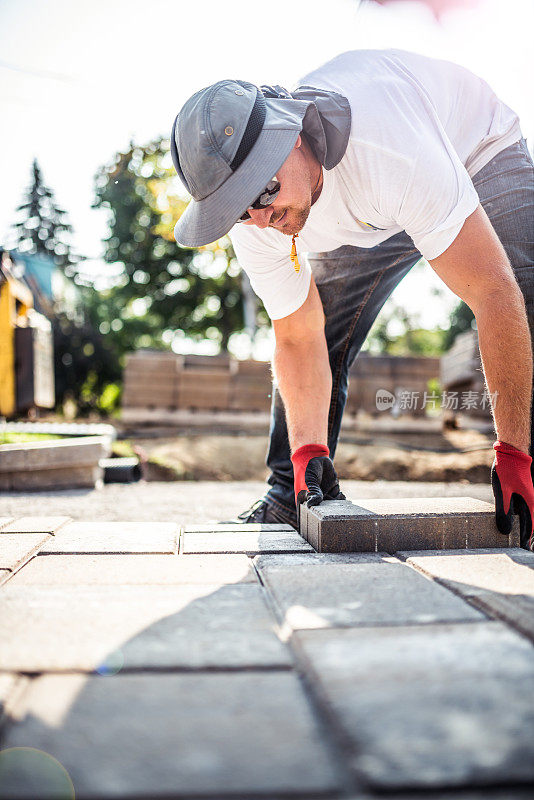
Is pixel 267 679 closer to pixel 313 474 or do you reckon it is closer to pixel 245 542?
pixel 245 542

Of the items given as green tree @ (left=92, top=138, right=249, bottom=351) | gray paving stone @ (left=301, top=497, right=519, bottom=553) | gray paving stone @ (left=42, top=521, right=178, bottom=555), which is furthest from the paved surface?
green tree @ (left=92, top=138, right=249, bottom=351)

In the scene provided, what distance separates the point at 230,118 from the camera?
185 cm

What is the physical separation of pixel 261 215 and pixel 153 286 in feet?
59.0

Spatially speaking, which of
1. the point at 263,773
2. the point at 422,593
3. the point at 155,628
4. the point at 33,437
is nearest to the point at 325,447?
the point at 422,593

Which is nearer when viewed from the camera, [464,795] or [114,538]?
[464,795]

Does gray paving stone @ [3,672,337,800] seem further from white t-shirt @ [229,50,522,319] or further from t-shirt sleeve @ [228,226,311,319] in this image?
t-shirt sleeve @ [228,226,311,319]

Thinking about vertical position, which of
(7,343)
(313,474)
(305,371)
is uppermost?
(7,343)

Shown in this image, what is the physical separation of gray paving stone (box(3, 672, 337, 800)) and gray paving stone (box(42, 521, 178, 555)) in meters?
0.85

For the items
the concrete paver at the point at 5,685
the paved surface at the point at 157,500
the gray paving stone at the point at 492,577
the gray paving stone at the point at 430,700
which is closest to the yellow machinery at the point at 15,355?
the paved surface at the point at 157,500

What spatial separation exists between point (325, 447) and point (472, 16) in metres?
2.85

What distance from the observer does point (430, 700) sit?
0.91 m

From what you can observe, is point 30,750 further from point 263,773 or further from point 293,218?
point 293,218

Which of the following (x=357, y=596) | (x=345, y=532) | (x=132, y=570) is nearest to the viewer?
(x=357, y=596)

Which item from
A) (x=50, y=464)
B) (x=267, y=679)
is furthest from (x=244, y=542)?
(x=50, y=464)
